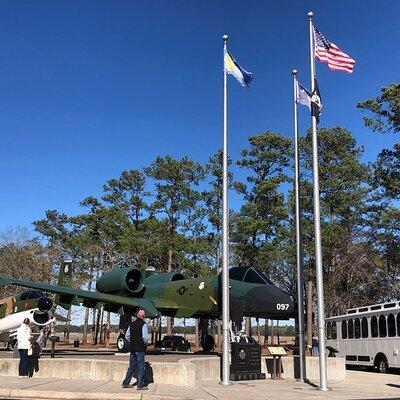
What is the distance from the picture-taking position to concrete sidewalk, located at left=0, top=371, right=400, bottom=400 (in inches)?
422

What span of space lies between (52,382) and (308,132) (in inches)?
1459

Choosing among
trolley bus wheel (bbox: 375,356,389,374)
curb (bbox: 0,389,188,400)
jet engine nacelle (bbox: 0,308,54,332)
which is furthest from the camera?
jet engine nacelle (bbox: 0,308,54,332)

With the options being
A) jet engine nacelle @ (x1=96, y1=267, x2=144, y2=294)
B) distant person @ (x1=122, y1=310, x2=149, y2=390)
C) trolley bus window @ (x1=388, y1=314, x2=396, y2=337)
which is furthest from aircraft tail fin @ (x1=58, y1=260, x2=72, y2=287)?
trolley bus window @ (x1=388, y1=314, x2=396, y2=337)

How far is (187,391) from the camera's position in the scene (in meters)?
11.7

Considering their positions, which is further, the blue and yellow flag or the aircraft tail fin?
the aircraft tail fin

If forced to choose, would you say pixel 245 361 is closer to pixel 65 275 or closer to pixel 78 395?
pixel 78 395

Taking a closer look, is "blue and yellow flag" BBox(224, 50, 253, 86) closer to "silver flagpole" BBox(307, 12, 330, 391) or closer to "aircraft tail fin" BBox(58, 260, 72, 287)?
"silver flagpole" BBox(307, 12, 330, 391)

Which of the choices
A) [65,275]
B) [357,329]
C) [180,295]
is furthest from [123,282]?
[357,329]

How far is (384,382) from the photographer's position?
16.2 m

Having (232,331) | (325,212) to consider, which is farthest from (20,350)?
(325,212)

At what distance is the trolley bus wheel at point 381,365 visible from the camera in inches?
830

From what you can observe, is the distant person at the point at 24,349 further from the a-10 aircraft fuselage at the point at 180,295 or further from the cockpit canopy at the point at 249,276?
the cockpit canopy at the point at 249,276

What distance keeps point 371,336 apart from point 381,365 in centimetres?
144

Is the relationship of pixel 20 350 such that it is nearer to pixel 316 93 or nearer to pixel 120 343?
pixel 120 343
